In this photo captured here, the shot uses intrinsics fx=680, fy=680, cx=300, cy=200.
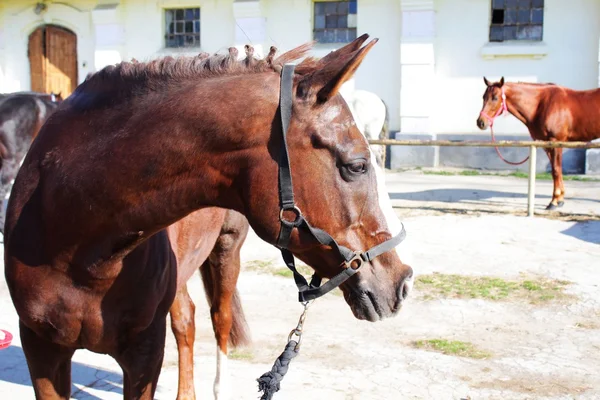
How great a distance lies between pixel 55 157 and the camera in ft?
6.64

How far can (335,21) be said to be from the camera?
46.2 ft

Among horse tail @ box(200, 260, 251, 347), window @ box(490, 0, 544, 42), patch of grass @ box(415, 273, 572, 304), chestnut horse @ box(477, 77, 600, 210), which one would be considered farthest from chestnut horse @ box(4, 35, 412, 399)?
window @ box(490, 0, 544, 42)

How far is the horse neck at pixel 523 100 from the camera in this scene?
9680mm

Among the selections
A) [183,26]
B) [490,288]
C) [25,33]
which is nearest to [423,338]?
[490,288]

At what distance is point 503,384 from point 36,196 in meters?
2.59

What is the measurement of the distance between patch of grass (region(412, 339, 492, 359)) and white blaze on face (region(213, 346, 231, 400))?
1.28m

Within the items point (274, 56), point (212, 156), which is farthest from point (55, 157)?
point (274, 56)

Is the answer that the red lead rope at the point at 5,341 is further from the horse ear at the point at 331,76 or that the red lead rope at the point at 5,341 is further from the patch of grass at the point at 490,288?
the patch of grass at the point at 490,288

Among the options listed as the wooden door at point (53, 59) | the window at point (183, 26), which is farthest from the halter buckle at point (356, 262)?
the wooden door at point (53, 59)

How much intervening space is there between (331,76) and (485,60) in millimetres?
12052

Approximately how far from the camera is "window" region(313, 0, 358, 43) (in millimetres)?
13969

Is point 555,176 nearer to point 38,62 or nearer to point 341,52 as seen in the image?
point 341,52

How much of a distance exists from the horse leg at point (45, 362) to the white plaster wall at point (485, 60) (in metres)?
11.6

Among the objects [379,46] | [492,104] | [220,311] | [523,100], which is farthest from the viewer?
[379,46]
